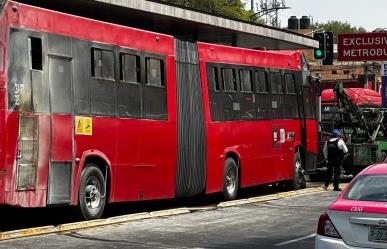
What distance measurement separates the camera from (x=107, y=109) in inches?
542

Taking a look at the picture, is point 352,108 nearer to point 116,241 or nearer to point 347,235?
point 116,241

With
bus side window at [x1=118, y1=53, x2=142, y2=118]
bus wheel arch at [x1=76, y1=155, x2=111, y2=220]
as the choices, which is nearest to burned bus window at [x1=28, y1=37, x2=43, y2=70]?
bus wheel arch at [x1=76, y1=155, x2=111, y2=220]

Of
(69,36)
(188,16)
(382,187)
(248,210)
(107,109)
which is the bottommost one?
(248,210)

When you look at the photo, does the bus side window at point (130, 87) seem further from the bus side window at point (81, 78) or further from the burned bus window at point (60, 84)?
the burned bus window at point (60, 84)

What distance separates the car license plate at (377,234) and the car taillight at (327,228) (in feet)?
1.09

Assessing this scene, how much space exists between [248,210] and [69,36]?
6.16m

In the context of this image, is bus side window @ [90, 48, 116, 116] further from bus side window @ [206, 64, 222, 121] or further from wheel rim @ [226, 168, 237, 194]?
wheel rim @ [226, 168, 237, 194]

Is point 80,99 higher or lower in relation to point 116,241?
higher

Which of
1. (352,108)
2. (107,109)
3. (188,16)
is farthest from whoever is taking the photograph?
(352,108)

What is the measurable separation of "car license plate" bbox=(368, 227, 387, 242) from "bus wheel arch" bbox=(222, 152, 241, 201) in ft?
33.6

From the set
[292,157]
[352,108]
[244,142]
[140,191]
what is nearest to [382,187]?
[140,191]

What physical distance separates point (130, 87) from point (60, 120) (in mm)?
2315

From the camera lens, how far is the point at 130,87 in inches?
570

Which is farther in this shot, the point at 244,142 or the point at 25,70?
the point at 244,142
